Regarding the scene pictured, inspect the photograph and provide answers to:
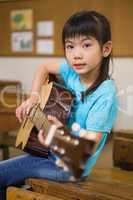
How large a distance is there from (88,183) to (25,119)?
41 centimetres

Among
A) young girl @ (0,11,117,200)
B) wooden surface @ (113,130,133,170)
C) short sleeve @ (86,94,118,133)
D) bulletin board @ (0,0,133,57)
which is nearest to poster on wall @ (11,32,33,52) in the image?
bulletin board @ (0,0,133,57)

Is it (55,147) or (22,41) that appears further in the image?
(22,41)

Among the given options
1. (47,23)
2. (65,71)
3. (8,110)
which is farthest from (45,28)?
(65,71)

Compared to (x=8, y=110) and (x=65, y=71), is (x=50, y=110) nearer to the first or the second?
(x=65, y=71)

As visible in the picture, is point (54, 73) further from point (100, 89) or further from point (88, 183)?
point (88, 183)

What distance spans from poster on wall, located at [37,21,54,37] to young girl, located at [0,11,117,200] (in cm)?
331

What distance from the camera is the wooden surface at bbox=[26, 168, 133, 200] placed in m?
Answer: 1.42

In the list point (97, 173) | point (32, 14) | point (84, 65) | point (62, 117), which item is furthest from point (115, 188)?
point (32, 14)

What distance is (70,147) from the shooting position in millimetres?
911

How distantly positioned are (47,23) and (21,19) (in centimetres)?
42

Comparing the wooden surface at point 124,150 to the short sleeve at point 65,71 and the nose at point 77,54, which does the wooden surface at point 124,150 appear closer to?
the short sleeve at point 65,71

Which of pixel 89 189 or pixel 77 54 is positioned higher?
pixel 77 54

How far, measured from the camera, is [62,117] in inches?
55.9

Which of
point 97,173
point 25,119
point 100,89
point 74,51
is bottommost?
point 97,173
